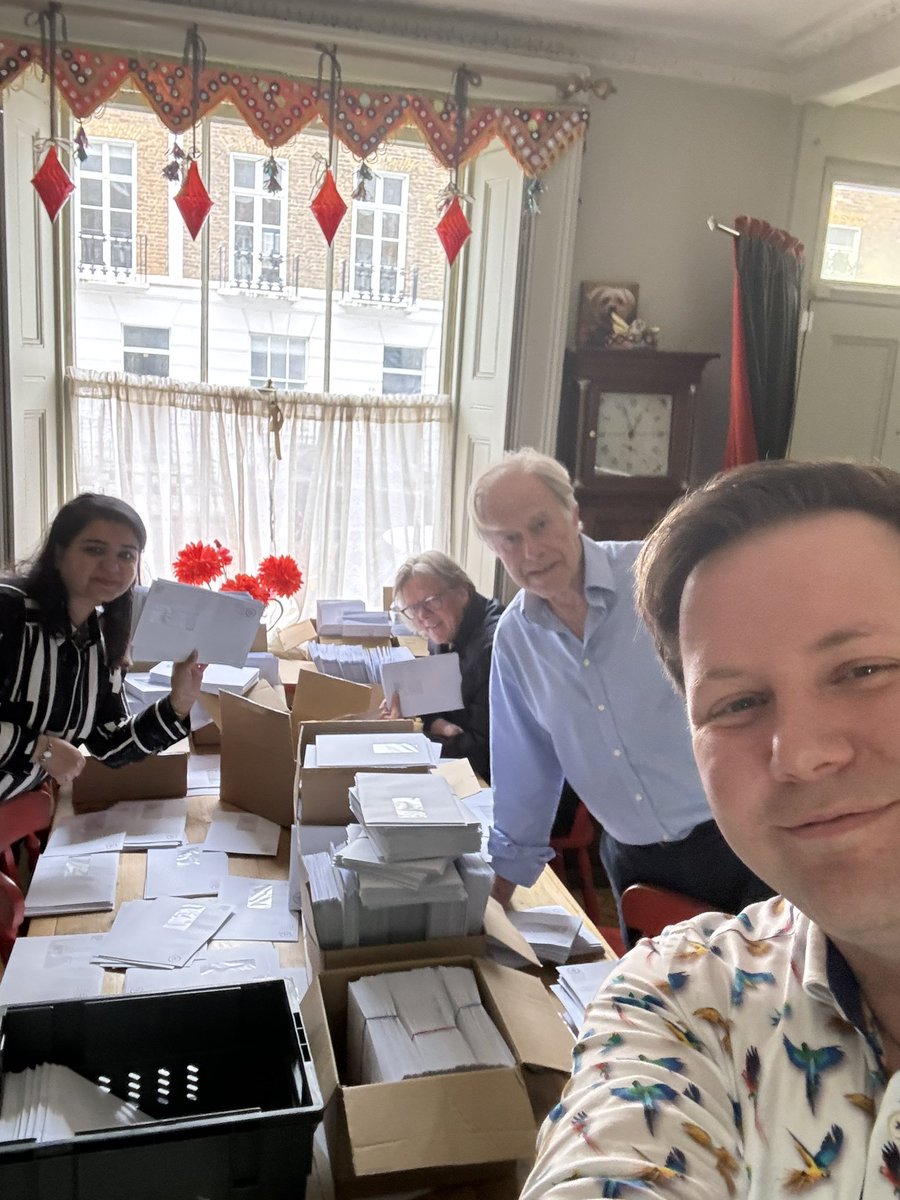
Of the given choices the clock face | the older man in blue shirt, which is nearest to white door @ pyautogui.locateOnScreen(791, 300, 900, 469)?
the clock face

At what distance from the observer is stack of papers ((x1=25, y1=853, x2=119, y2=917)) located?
5.65 feet

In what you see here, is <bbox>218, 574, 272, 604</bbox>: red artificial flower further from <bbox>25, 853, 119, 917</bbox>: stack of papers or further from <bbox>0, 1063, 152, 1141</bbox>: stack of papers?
<bbox>0, 1063, 152, 1141</bbox>: stack of papers

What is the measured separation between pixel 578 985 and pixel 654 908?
31 centimetres

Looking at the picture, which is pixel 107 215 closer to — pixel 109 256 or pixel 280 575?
pixel 109 256

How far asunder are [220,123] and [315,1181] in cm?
354

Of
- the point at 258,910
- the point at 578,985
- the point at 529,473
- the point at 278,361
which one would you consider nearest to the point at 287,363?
the point at 278,361

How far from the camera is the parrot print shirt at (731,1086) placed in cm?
69

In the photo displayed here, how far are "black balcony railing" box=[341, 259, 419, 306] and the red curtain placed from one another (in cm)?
129

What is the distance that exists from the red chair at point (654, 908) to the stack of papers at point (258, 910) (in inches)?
24.0

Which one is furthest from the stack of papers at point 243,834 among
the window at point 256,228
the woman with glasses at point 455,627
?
the window at point 256,228

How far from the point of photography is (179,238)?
11.8 ft

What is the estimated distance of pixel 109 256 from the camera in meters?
3.58

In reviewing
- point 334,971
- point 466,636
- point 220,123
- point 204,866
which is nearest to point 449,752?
point 466,636

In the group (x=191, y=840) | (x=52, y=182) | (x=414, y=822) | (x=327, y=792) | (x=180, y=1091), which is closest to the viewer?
(x=180, y=1091)
